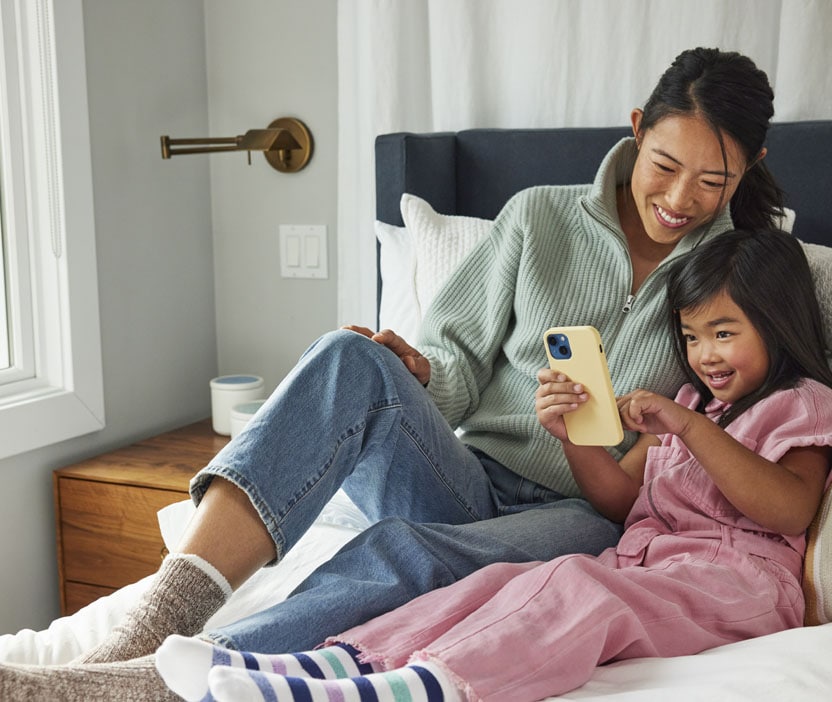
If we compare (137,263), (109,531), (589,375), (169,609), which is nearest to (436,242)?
(589,375)

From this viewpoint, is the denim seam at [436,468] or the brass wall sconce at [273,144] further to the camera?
the brass wall sconce at [273,144]

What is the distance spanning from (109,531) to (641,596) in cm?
119

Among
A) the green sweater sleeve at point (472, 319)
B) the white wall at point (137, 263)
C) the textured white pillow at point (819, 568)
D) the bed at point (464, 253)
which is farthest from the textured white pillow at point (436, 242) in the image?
the textured white pillow at point (819, 568)

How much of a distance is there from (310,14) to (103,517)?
3.72 feet

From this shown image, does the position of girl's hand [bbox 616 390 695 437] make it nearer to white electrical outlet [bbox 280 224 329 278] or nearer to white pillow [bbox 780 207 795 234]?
white pillow [bbox 780 207 795 234]

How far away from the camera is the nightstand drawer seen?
1.83m

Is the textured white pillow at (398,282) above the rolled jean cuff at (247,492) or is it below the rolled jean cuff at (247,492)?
above

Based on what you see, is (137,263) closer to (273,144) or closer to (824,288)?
(273,144)

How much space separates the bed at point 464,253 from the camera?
90cm

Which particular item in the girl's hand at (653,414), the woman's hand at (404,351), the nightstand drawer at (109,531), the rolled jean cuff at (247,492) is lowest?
the nightstand drawer at (109,531)

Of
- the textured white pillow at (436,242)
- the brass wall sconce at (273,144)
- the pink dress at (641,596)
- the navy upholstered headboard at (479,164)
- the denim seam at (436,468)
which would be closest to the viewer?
the pink dress at (641,596)

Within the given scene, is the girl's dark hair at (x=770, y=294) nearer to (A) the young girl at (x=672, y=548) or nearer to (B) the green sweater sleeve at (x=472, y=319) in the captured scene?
(A) the young girl at (x=672, y=548)

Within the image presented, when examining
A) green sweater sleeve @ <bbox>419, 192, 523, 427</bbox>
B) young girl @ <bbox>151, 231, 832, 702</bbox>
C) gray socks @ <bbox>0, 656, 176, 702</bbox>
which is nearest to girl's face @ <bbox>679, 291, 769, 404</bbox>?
young girl @ <bbox>151, 231, 832, 702</bbox>

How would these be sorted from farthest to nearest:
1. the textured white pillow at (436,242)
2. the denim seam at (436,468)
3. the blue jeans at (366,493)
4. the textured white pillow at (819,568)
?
the textured white pillow at (436,242) < the denim seam at (436,468) < the textured white pillow at (819,568) < the blue jeans at (366,493)
